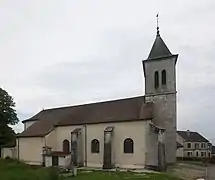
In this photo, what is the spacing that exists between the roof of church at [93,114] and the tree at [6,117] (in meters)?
6.55

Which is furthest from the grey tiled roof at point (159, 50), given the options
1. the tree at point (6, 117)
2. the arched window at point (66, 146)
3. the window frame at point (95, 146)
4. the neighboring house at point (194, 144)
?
the neighboring house at point (194, 144)

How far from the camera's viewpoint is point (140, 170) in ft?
128

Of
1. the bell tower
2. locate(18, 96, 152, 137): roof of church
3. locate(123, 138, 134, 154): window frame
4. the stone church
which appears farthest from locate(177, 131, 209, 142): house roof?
locate(123, 138, 134, 154): window frame

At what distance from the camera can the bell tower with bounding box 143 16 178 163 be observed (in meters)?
41.8

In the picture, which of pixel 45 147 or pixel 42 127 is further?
pixel 42 127

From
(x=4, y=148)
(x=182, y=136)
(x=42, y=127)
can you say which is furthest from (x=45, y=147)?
(x=182, y=136)

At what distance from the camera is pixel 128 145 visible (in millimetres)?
42062

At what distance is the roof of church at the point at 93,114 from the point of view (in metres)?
42.9

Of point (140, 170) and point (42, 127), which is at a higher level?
point (42, 127)

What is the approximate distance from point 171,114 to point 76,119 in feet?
46.2

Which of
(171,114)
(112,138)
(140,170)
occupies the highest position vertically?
(171,114)

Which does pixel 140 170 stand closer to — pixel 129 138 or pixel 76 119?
pixel 129 138

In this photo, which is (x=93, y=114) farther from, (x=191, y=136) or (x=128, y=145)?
(x=191, y=136)

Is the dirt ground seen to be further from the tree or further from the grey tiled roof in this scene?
the tree
